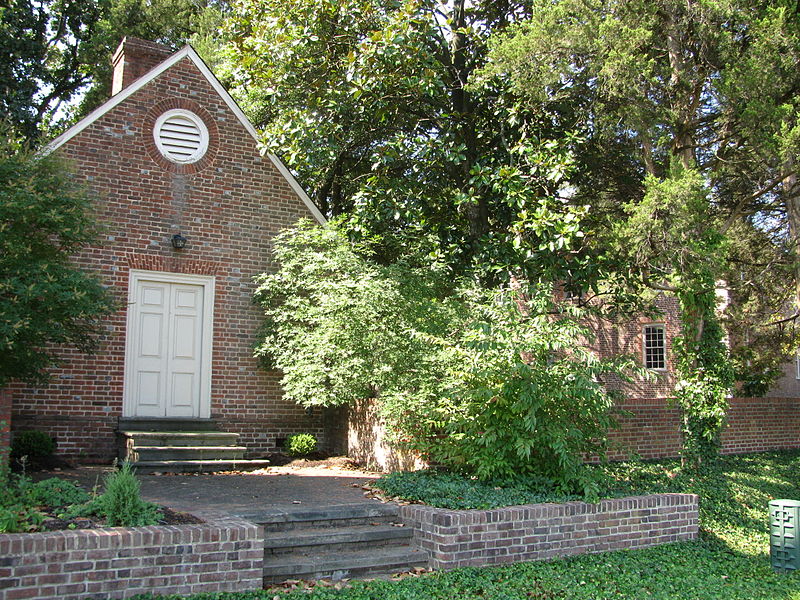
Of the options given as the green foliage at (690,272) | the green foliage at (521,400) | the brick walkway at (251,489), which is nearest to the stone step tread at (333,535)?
the brick walkway at (251,489)

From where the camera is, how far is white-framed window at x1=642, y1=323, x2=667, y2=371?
25203mm

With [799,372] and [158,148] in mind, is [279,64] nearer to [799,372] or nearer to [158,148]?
[158,148]

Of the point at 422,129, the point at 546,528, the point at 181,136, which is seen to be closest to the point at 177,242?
the point at 181,136

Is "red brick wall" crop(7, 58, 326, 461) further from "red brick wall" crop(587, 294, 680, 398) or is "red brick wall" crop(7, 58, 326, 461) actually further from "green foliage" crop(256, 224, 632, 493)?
"red brick wall" crop(587, 294, 680, 398)

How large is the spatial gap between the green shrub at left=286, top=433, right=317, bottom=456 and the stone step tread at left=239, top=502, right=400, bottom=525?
4293 mm

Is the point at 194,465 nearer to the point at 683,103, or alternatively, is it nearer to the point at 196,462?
the point at 196,462

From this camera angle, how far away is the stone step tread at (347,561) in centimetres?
645

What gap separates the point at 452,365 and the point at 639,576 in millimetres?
3175

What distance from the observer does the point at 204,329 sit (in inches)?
472

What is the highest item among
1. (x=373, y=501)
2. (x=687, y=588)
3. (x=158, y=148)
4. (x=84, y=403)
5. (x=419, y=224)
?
(x=158, y=148)

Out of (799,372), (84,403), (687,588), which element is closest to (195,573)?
(687,588)

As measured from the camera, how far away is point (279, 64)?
40.4 feet

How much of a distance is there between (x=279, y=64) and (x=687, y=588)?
9987mm

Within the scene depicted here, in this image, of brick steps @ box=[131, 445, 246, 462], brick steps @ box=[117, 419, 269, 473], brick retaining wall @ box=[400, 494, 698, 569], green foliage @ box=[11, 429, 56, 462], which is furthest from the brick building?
brick retaining wall @ box=[400, 494, 698, 569]
